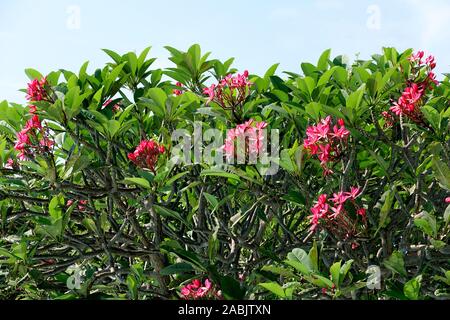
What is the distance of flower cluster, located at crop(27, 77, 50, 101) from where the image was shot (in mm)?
3811

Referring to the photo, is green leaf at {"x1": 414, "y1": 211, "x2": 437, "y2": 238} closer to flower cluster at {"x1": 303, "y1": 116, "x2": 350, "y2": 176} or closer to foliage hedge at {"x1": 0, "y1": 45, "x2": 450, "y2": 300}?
foliage hedge at {"x1": 0, "y1": 45, "x2": 450, "y2": 300}

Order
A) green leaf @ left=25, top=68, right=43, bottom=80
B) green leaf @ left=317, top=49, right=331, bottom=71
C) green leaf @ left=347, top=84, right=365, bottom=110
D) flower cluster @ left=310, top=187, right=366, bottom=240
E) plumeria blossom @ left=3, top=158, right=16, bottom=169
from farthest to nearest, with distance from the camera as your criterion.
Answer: green leaf @ left=317, top=49, right=331, bottom=71
plumeria blossom @ left=3, top=158, right=16, bottom=169
green leaf @ left=25, top=68, right=43, bottom=80
green leaf @ left=347, top=84, right=365, bottom=110
flower cluster @ left=310, top=187, right=366, bottom=240

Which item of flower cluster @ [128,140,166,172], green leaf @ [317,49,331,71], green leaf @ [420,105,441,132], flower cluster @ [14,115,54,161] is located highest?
green leaf @ [317,49,331,71]

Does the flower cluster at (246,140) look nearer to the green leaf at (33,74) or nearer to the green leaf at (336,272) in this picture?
the green leaf at (336,272)

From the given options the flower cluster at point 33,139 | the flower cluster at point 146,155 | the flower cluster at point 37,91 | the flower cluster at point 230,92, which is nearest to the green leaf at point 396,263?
the flower cluster at point 230,92

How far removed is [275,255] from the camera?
367 cm

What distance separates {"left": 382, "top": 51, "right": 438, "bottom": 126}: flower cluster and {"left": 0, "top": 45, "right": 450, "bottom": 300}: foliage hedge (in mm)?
10

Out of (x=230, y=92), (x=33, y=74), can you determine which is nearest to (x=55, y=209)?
(x=33, y=74)

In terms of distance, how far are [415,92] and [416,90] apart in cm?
2

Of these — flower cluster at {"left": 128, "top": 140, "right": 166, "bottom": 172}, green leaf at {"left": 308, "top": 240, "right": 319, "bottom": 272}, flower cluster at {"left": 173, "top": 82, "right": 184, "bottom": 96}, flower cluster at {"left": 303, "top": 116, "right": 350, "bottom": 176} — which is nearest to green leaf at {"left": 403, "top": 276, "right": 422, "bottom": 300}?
green leaf at {"left": 308, "top": 240, "right": 319, "bottom": 272}

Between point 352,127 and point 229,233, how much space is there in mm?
881

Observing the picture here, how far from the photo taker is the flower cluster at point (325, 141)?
3.25 m

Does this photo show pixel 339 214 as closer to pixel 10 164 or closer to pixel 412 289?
pixel 412 289

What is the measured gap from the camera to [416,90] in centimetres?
354
